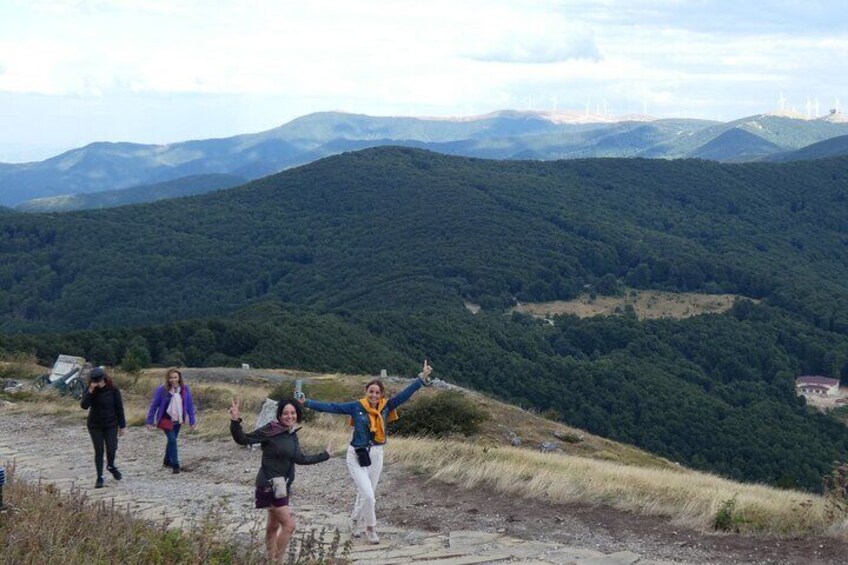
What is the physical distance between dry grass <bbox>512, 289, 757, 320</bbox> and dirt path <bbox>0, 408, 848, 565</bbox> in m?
110

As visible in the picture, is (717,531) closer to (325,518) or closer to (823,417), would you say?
(325,518)

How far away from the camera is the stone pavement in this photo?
922 cm

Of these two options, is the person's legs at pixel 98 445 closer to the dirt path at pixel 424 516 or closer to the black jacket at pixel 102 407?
the black jacket at pixel 102 407

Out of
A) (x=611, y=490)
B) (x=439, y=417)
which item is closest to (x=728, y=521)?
(x=611, y=490)

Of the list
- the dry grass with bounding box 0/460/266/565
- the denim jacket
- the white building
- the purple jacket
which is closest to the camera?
the dry grass with bounding box 0/460/266/565

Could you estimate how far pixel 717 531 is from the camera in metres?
9.99

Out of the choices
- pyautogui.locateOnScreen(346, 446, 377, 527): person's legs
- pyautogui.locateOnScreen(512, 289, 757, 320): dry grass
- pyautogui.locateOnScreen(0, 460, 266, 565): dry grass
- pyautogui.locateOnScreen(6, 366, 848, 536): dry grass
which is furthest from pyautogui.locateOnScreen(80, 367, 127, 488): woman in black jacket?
pyautogui.locateOnScreen(512, 289, 757, 320): dry grass

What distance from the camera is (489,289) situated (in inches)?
5246

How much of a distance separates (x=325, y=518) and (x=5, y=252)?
15116cm

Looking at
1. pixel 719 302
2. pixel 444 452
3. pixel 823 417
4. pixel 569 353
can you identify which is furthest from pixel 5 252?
pixel 444 452

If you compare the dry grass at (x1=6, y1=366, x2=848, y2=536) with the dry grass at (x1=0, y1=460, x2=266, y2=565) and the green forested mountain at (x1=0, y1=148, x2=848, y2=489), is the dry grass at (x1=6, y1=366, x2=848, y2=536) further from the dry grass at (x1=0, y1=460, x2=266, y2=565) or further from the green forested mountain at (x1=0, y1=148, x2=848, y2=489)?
the green forested mountain at (x1=0, y1=148, x2=848, y2=489)

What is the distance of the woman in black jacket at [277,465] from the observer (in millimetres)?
8344

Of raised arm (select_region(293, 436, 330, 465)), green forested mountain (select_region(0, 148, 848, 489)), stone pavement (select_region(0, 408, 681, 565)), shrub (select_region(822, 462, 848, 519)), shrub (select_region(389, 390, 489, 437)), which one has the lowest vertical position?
green forested mountain (select_region(0, 148, 848, 489))

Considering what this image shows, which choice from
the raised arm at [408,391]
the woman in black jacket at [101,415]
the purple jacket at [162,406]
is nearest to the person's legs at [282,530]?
the raised arm at [408,391]
